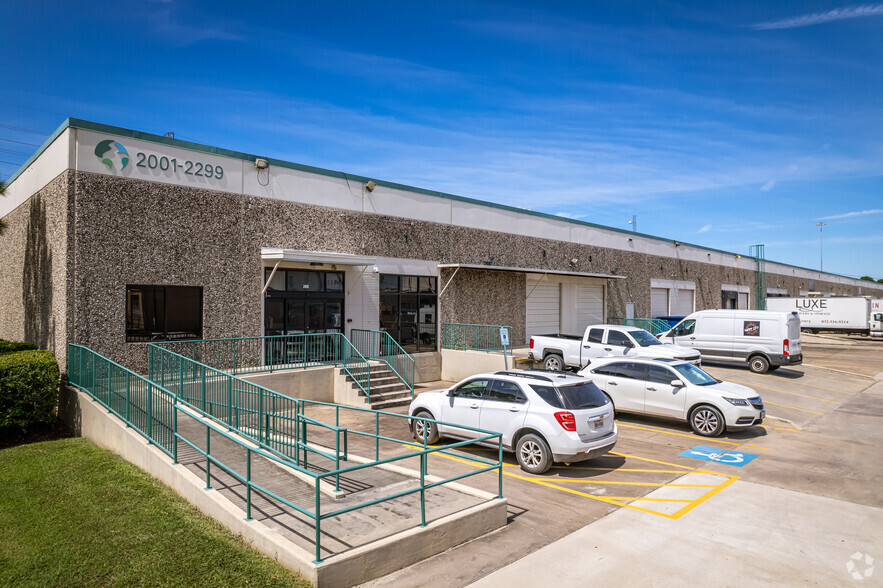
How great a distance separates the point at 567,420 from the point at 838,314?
1627 inches

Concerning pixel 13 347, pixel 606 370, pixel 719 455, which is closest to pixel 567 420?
pixel 719 455

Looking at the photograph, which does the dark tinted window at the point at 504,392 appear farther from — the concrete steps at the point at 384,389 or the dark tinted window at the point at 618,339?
the dark tinted window at the point at 618,339

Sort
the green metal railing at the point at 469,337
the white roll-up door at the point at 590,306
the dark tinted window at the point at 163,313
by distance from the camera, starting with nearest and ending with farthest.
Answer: the dark tinted window at the point at 163,313, the green metal railing at the point at 469,337, the white roll-up door at the point at 590,306

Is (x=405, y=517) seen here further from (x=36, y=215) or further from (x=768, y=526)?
(x=36, y=215)

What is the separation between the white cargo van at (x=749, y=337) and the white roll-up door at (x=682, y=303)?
39.8 feet

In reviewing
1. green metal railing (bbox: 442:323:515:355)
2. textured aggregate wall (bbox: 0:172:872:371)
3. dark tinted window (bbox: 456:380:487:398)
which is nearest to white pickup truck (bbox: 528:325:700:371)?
green metal railing (bbox: 442:323:515:355)

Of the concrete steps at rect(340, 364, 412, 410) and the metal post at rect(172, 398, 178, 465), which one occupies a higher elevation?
the metal post at rect(172, 398, 178, 465)

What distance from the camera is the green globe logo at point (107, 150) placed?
13086mm

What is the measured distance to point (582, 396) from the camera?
32.3ft

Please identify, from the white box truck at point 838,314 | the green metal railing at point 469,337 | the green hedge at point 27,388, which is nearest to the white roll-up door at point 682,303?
the white box truck at point 838,314

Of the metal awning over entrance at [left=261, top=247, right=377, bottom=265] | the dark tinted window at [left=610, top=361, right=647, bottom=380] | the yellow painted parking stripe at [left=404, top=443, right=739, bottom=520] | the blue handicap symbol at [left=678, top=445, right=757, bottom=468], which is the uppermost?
the metal awning over entrance at [left=261, top=247, right=377, bottom=265]

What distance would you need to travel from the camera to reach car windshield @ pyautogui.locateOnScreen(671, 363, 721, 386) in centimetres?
1302

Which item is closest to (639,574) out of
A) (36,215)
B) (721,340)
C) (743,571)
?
(743,571)

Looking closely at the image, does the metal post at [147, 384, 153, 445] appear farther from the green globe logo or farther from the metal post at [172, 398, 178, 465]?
the green globe logo
